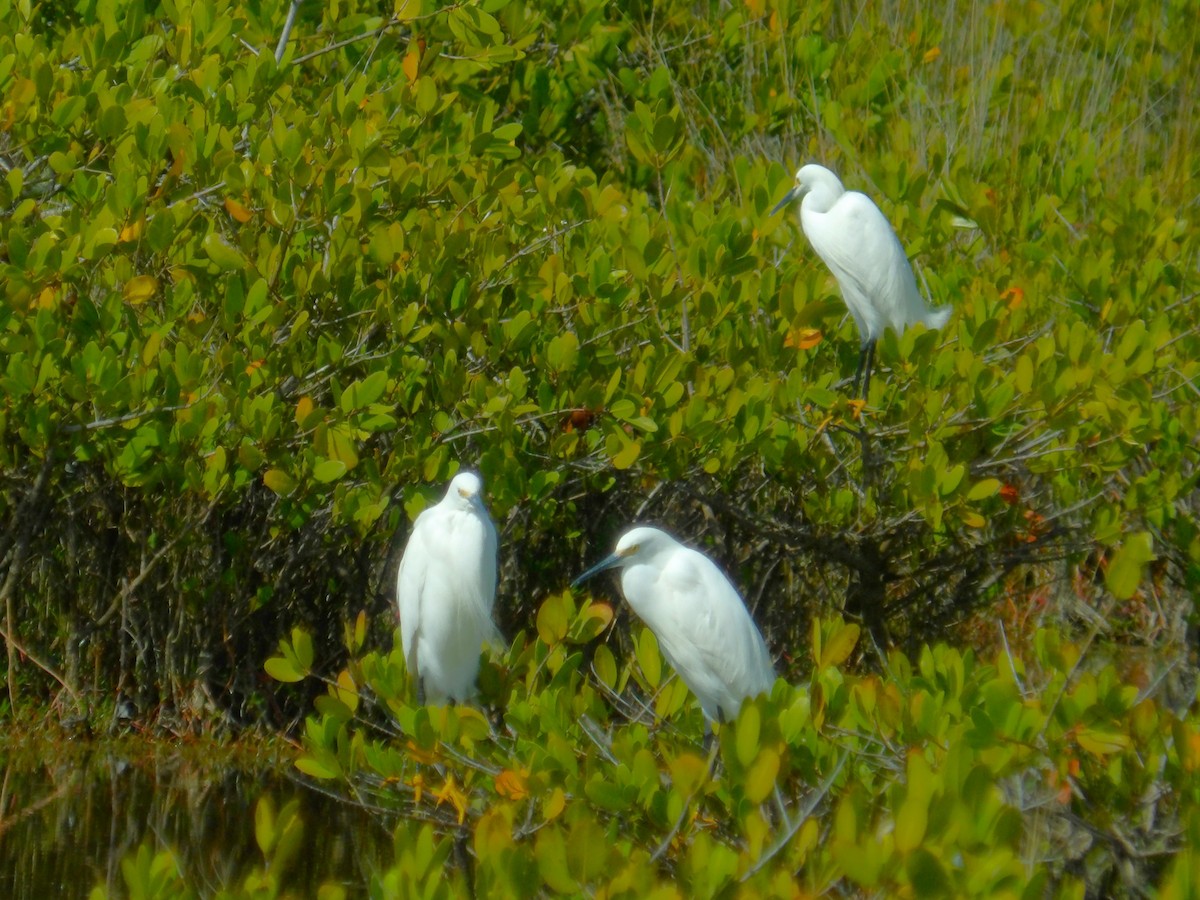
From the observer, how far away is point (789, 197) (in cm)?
468

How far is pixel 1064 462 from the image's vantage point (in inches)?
174

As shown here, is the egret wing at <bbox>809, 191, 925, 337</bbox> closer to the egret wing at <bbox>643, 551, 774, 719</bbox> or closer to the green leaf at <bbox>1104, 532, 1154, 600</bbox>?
the egret wing at <bbox>643, 551, 774, 719</bbox>

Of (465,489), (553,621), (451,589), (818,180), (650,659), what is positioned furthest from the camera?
(818,180)

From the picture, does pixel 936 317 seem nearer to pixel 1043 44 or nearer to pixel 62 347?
pixel 62 347

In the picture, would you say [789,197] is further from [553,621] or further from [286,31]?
[553,621]

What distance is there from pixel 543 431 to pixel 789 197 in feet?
3.78

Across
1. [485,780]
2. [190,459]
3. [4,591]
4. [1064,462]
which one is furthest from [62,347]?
[1064,462]

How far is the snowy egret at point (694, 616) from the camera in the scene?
3721 mm

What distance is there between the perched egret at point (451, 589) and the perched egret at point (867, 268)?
51.8 inches

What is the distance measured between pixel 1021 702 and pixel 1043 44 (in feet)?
20.5

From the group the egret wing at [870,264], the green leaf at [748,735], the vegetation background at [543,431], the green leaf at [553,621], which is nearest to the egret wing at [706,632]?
the vegetation background at [543,431]

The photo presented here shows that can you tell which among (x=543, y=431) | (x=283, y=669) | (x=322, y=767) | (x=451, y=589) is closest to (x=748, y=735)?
(x=322, y=767)

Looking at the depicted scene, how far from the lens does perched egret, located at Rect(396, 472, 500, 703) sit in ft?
12.9

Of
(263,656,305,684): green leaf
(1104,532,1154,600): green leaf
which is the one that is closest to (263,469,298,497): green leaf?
(263,656,305,684): green leaf
